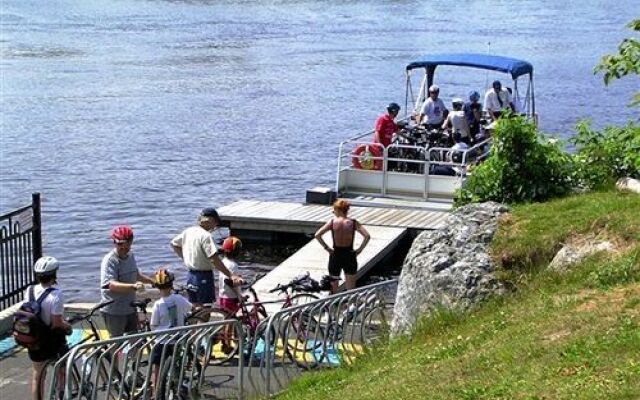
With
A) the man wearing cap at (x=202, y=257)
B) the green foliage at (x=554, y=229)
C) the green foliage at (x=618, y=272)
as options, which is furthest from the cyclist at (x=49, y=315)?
the green foliage at (x=618, y=272)

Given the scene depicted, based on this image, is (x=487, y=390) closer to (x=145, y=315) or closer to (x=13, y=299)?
(x=145, y=315)

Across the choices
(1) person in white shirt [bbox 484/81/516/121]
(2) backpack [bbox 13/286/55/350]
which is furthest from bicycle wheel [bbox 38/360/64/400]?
(1) person in white shirt [bbox 484/81/516/121]

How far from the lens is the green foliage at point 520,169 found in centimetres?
1227

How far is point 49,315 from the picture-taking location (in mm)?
10227

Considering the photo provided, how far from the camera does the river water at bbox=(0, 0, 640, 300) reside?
29.1 metres

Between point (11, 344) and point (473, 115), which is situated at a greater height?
point (473, 115)

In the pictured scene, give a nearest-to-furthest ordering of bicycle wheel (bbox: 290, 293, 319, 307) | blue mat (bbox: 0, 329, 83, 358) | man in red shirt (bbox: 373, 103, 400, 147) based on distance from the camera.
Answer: blue mat (bbox: 0, 329, 83, 358) → bicycle wheel (bbox: 290, 293, 319, 307) → man in red shirt (bbox: 373, 103, 400, 147)

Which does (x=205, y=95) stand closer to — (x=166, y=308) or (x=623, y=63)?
(x=623, y=63)

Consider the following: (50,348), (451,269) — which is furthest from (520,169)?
(50,348)

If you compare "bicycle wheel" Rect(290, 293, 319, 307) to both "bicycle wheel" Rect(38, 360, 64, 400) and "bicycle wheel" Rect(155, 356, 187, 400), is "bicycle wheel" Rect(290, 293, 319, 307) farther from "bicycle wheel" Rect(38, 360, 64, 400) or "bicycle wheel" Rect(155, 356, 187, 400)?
"bicycle wheel" Rect(38, 360, 64, 400)

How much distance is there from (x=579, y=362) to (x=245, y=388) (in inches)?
172

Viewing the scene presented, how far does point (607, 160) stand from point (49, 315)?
6.31 metres

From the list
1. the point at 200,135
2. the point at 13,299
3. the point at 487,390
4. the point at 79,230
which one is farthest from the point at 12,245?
the point at 200,135

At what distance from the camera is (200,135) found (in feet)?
126
